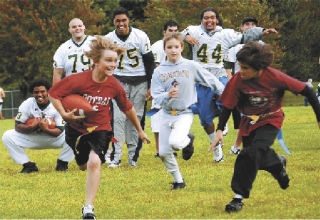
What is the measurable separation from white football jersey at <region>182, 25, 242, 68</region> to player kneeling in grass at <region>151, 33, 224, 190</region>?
2846mm

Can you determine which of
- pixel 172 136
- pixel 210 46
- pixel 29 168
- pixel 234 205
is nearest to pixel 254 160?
pixel 234 205

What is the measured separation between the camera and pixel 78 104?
711cm

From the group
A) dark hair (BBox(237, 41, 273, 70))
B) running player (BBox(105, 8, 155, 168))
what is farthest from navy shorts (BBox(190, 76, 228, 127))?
dark hair (BBox(237, 41, 273, 70))

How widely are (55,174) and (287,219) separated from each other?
5081 mm

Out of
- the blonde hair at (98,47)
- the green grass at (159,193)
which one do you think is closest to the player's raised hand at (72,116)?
the blonde hair at (98,47)

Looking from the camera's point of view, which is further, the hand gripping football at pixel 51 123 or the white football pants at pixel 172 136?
the hand gripping football at pixel 51 123

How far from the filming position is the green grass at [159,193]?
687 centimetres

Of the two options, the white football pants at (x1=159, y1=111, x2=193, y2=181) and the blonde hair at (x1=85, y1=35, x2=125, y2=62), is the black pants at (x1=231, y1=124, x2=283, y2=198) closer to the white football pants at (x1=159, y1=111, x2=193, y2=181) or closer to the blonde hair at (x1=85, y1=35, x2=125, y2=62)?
the white football pants at (x1=159, y1=111, x2=193, y2=181)

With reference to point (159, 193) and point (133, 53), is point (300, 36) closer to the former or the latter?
point (133, 53)

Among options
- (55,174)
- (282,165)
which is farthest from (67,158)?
(282,165)

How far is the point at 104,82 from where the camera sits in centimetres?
716

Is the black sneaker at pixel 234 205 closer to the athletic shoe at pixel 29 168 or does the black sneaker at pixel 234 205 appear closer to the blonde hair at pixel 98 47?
the blonde hair at pixel 98 47

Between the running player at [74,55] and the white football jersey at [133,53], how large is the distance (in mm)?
601

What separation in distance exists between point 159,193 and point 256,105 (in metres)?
1.82
